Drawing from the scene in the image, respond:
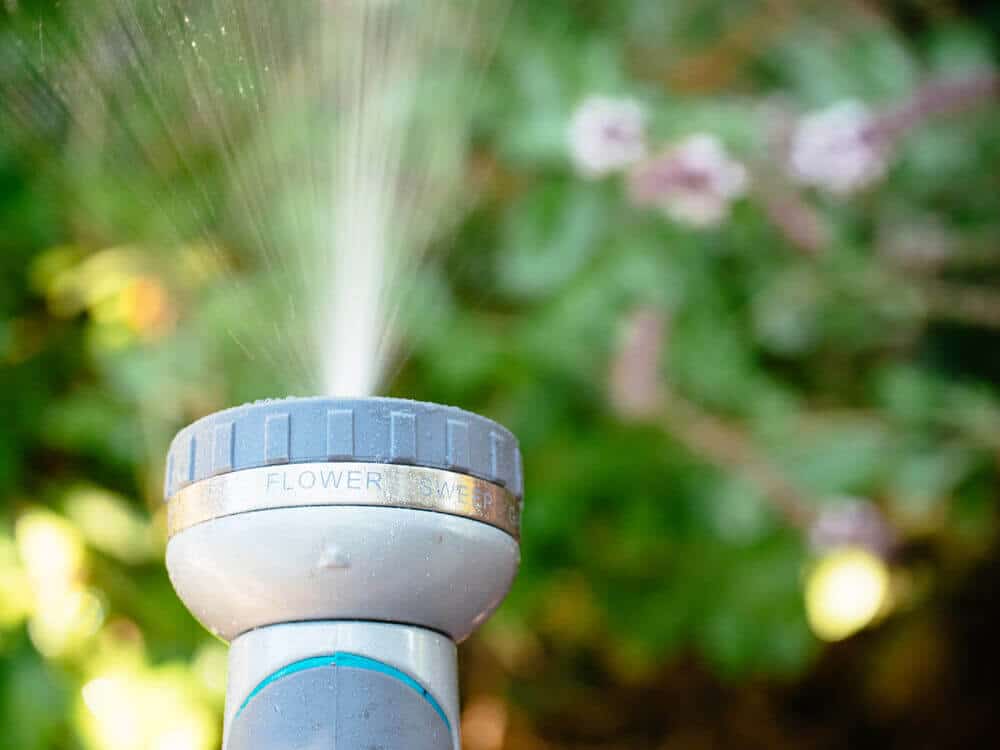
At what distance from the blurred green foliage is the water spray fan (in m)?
0.65

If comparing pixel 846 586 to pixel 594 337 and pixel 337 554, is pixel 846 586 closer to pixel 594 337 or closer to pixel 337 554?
pixel 594 337

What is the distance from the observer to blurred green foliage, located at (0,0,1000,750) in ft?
3.45

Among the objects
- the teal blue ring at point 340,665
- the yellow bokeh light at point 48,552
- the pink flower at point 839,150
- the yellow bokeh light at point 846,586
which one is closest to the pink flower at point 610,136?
the pink flower at point 839,150

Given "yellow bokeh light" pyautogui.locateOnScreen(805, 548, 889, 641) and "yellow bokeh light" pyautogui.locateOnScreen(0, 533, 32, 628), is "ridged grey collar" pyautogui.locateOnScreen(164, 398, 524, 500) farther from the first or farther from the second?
"yellow bokeh light" pyautogui.locateOnScreen(805, 548, 889, 641)

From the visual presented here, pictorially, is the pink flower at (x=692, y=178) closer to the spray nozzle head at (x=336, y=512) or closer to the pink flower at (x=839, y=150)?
the pink flower at (x=839, y=150)

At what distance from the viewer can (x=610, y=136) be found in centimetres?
98

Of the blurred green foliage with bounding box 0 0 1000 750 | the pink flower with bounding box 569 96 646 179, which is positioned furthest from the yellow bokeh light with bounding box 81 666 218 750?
the pink flower with bounding box 569 96 646 179

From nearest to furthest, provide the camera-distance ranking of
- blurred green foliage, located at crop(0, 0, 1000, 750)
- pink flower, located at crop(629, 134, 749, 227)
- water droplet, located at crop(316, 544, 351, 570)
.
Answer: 1. water droplet, located at crop(316, 544, 351, 570)
2. pink flower, located at crop(629, 134, 749, 227)
3. blurred green foliage, located at crop(0, 0, 1000, 750)

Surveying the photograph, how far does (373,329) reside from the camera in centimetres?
46

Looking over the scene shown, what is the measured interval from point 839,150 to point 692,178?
135mm

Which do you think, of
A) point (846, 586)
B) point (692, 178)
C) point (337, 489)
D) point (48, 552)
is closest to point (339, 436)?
point (337, 489)

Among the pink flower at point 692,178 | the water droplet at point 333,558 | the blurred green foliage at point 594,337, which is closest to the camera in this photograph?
the water droplet at point 333,558

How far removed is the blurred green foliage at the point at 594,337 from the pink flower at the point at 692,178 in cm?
4

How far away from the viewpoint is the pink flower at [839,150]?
98 cm
